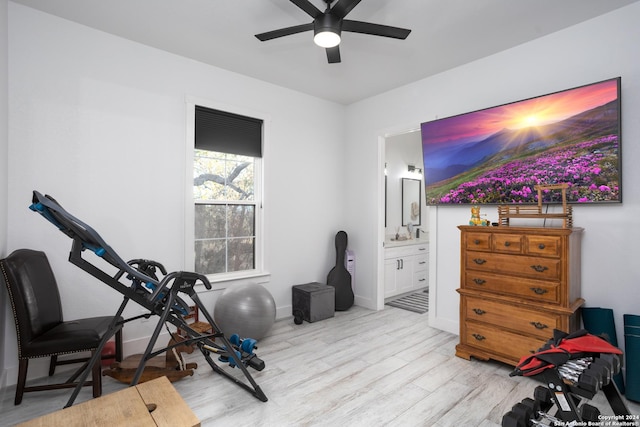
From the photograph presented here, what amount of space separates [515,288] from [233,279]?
2797mm

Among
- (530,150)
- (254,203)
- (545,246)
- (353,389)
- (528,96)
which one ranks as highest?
(528,96)

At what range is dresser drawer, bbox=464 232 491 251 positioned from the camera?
2.88m

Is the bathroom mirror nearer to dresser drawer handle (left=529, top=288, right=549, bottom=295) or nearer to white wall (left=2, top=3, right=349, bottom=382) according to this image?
white wall (left=2, top=3, right=349, bottom=382)

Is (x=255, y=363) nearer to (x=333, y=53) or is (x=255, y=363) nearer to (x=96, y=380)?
(x=96, y=380)

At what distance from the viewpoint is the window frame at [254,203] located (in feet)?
11.1

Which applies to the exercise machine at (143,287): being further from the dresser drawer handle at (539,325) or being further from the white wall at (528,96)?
the white wall at (528,96)

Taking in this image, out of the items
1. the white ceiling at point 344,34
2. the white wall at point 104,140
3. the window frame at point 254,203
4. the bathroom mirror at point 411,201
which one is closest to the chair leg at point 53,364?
the white wall at point 104,140

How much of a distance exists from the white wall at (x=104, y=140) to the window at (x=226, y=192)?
0.16 meters

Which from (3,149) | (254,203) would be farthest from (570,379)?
(3,149)

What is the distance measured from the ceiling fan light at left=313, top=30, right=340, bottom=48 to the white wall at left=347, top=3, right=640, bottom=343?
6.03 feet

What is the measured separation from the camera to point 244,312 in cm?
317

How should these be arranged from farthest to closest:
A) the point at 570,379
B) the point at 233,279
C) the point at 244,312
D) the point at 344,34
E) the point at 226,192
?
the point at 226,192
the point at 233,279
the point at 244,312
the point at 344,34
the point at 570,379

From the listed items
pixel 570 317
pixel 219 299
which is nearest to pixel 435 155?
pixel 570 317

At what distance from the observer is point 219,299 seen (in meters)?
3.33
